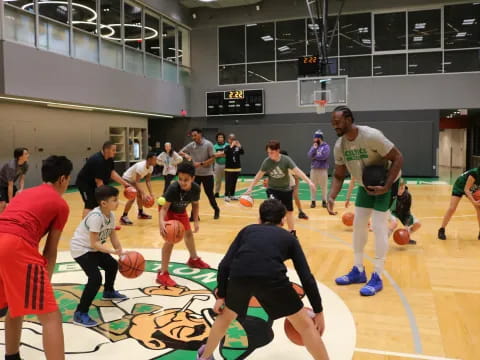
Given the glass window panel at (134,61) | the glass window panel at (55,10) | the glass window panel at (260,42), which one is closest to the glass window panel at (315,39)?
the glass window panel at (260,42)

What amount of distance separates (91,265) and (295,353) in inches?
84.8

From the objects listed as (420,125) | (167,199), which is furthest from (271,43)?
(167,199)

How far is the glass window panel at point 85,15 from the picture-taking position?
1612cm

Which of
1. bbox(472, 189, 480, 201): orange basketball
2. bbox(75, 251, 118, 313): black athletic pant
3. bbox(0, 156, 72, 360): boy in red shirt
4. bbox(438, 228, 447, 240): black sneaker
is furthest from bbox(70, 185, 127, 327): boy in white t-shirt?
bbox(472, 189, 480, 201): orange basketball

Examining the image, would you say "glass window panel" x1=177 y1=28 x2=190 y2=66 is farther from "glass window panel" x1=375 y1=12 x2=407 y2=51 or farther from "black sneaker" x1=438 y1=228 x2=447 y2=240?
"black sneaker" x1=438 y1=228 x2=447 y2=240

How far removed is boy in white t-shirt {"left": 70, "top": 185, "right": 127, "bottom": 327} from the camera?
4.34 metres

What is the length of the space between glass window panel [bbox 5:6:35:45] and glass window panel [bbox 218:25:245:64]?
11510mm

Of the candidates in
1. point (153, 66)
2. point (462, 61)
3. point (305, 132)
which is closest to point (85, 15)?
point (153, 66)

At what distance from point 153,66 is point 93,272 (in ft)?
58.0

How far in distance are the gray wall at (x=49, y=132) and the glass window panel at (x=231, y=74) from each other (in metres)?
5.75

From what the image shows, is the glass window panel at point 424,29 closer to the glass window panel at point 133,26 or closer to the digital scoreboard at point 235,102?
the digital scoreboard at point 235,102

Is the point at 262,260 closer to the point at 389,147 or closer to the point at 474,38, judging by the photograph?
the point at 389,147

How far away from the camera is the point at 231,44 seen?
23.9 metres

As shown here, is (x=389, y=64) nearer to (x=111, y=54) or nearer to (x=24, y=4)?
(x=111, y=54)
